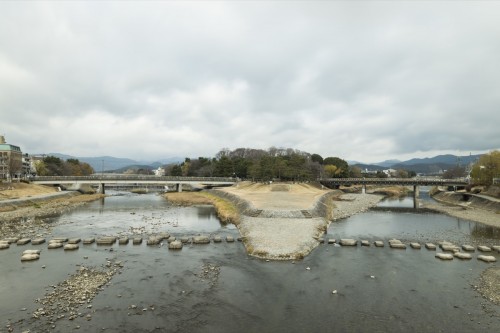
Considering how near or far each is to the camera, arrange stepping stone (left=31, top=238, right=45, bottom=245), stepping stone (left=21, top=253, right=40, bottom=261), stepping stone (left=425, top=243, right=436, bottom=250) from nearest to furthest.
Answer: stepping stone (left=21, top=253, right=40, bottom=261) < stepping stone (left=425, top=243, right=436, bottom=250) < stepping stone (left=31, top=238, right=45, bottom=245)

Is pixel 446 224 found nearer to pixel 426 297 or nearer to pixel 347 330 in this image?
pixel 426 297

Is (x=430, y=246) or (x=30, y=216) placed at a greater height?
(x=30, y=216)

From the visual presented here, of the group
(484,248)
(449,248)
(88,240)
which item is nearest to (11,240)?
(88,240)

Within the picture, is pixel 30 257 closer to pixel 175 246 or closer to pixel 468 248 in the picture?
pixel 175 246

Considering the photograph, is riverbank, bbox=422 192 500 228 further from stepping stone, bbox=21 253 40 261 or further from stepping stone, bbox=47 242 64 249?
stepping stone, bbox=21 253 40 261

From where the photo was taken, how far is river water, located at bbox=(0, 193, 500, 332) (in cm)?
1417

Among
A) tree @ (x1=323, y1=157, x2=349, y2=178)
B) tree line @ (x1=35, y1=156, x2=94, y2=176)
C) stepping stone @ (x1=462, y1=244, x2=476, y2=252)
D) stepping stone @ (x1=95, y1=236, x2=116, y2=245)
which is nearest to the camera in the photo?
stepping stone @ (x1=462, y1=244, x2=476, y2=252)

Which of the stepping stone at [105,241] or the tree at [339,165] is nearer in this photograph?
the stepping stone at [105,241]

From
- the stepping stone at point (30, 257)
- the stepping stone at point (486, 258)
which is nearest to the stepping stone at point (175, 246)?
the stepping stone at point (30, 257)

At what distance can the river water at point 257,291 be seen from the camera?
558 inches

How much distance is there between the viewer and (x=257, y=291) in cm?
1770

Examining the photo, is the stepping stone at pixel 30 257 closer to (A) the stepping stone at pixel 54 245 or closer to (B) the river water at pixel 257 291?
(B) the river water at pixel 257 291

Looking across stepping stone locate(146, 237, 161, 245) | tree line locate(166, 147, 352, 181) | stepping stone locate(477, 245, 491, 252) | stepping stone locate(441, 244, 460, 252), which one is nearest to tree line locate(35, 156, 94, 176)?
tree line locate(166, 147, 352, 181)

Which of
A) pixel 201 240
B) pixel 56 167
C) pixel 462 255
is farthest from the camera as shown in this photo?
pixel 56 167
